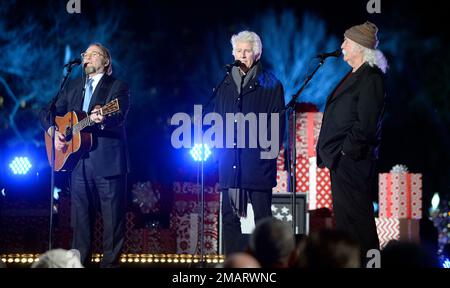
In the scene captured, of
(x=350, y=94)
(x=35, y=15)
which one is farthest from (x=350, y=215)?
(x=35, y=15)

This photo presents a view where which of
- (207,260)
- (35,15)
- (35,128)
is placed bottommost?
(207,260)

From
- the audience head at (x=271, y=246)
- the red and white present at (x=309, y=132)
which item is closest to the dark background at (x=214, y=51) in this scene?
the red and white present at (x=309, y=132)

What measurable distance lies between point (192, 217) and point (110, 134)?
2317 millimetres

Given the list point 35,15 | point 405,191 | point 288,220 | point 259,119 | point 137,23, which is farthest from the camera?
point 137,23

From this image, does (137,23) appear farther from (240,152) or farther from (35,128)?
(240,152)

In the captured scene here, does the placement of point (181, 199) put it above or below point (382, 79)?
below

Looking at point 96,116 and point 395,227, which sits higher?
point 96,116

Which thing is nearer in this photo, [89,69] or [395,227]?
[89,69]

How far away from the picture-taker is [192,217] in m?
9.59

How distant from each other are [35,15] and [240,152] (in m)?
16.2

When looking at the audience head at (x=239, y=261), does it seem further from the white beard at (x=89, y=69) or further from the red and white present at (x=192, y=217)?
the red and white present at (x=192, y=217)

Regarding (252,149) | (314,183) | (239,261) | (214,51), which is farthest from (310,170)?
(214,51)

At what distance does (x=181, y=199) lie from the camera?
31.9 ft

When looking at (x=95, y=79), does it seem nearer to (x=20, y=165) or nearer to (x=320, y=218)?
(x=320, y=218)
